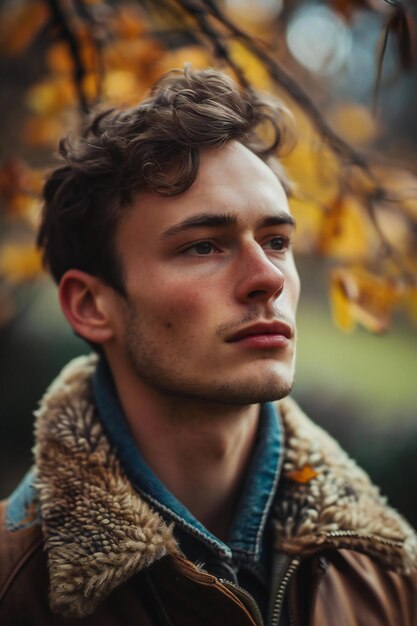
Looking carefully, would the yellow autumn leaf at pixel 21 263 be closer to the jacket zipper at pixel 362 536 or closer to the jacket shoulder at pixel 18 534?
the jacket shoulder at pixel 18 534

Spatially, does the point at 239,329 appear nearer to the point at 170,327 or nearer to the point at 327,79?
the point at 170,327

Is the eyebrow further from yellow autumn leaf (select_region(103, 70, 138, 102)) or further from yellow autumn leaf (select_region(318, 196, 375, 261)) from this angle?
yellow autumn leaf (select_region(103, 70, 138, 102))

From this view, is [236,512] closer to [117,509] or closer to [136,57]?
[117,509]

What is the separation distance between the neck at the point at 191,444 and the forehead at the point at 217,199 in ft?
1.84

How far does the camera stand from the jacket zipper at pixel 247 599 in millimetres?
1814

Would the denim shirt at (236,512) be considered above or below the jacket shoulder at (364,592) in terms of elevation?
above

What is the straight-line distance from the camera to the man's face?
1.93 metres

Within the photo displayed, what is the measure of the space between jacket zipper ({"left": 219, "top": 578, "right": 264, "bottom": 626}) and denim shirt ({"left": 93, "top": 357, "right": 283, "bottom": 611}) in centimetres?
13

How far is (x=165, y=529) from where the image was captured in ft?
6.01

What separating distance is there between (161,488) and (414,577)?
995mm

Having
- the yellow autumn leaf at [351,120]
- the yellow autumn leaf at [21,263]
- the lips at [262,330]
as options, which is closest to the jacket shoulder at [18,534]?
Answer: the lips at [262,330]

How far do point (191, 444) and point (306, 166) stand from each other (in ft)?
6.08

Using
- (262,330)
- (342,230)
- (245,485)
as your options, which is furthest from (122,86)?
(245,485)

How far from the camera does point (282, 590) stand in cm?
191
